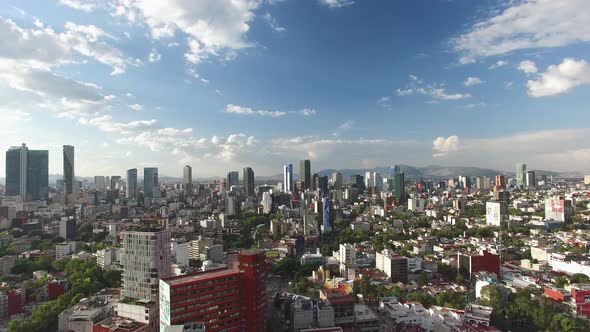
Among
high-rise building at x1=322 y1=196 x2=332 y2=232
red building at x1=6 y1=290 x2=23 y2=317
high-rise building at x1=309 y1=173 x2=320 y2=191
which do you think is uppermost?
high-rise building at x1=309 y1=173 x2=320 y2=191

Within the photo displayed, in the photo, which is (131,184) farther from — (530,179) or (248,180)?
(530,179)

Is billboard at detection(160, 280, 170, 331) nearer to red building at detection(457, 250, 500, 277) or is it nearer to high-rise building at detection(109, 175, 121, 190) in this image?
red building at detection(457, 250, 500, 277)

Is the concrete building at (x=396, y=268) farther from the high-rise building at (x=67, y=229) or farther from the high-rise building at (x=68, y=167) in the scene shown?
the high-rise building at (x=68, y=167)

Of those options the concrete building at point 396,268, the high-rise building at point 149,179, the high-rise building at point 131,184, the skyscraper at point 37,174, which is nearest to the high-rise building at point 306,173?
the high-rise building at point 149,179

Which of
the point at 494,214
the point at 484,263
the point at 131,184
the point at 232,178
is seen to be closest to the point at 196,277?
the point at 484,263

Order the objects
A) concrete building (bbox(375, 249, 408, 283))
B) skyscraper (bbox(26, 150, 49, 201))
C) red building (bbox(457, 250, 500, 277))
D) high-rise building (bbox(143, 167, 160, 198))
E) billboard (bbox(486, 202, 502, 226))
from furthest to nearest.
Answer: high-rise building (bbox(143, 167, 160, 198))
skyscraper (bbox(26, 150, 49, 201))
billboard (bbox(486, 202, 502, 226))
concrete building (bbox(375, 249, 408, 283))
red building (bbox(457, 250, 500, 277))

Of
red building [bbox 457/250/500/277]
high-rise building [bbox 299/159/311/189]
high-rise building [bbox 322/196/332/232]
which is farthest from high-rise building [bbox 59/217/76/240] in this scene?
high-rise building [bbox 299/159/311/189]
